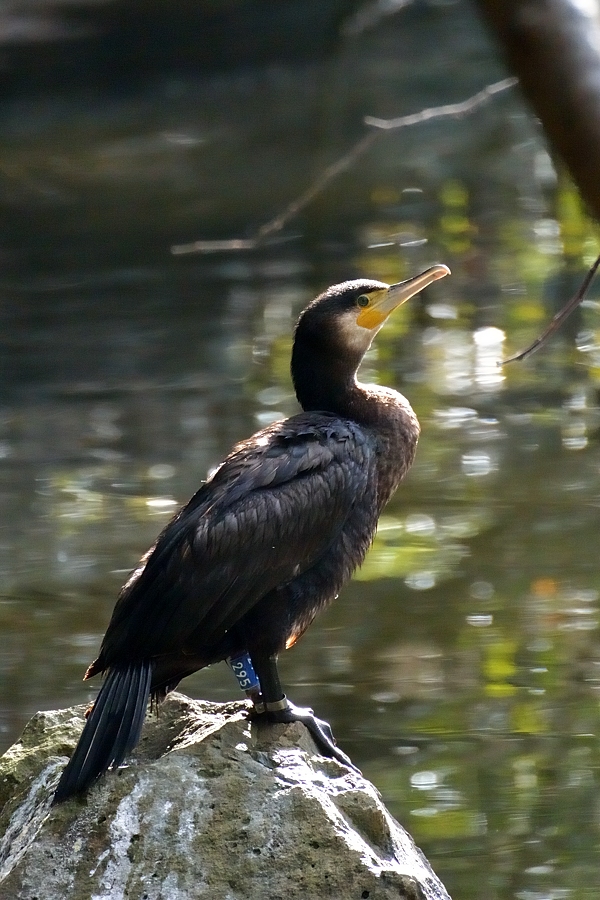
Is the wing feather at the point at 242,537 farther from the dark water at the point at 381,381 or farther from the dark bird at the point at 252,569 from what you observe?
the dark water at the point at 381,381

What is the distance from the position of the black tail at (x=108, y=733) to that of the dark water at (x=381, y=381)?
134 centimetres

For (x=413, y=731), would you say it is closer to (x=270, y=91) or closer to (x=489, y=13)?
(x=489, y=13)

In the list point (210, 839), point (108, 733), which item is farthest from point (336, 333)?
point (210, 839)

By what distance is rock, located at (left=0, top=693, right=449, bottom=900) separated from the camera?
2891 mm

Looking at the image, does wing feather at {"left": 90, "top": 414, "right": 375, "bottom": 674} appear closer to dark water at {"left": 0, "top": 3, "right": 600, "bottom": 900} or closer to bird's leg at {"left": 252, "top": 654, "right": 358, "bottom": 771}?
bird's leg at {"left": 252, "top": 654, "right": 358, "bottom": 771}

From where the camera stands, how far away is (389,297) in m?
3.86

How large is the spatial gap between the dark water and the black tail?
1.34 meters

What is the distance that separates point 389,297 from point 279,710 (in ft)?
3.89

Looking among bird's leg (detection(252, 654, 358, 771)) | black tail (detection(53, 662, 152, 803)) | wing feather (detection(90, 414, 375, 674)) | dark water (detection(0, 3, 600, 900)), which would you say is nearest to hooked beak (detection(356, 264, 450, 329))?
wing feather (detection(90, 414, 375, 674))

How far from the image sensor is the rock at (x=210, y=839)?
2.89 meters

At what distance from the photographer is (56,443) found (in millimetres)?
7473

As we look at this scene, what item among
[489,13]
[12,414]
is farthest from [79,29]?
[489,13]

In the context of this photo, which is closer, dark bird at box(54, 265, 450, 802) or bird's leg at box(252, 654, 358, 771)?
dark bird at box(54, 265, 450, 802)

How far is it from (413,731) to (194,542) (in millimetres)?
1891
